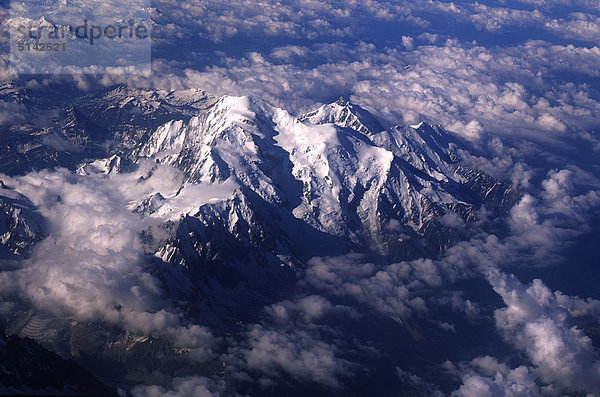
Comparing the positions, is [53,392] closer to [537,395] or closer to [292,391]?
[292,391]

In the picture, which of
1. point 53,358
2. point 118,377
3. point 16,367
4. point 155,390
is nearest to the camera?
point 16,367

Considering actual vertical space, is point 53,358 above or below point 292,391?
above

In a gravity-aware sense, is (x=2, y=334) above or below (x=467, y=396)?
above

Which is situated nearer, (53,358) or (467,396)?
(53,358)

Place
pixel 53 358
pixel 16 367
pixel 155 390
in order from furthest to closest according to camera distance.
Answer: pixel 155 390 → pixel 53 358 → pixel 16 367

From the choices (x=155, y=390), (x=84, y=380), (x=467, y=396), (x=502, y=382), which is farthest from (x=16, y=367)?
(x=502, y=382)

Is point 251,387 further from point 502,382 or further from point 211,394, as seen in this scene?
point 502,382

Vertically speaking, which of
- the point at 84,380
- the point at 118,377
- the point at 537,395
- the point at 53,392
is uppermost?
the point at 53,392

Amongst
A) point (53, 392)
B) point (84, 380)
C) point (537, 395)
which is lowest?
point (537, 395)

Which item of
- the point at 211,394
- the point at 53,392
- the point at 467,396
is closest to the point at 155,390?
the point at 211,394

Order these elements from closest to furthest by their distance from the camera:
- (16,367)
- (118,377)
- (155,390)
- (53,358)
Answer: (16,367) → (53,358) → (155,390) → (118,377)
